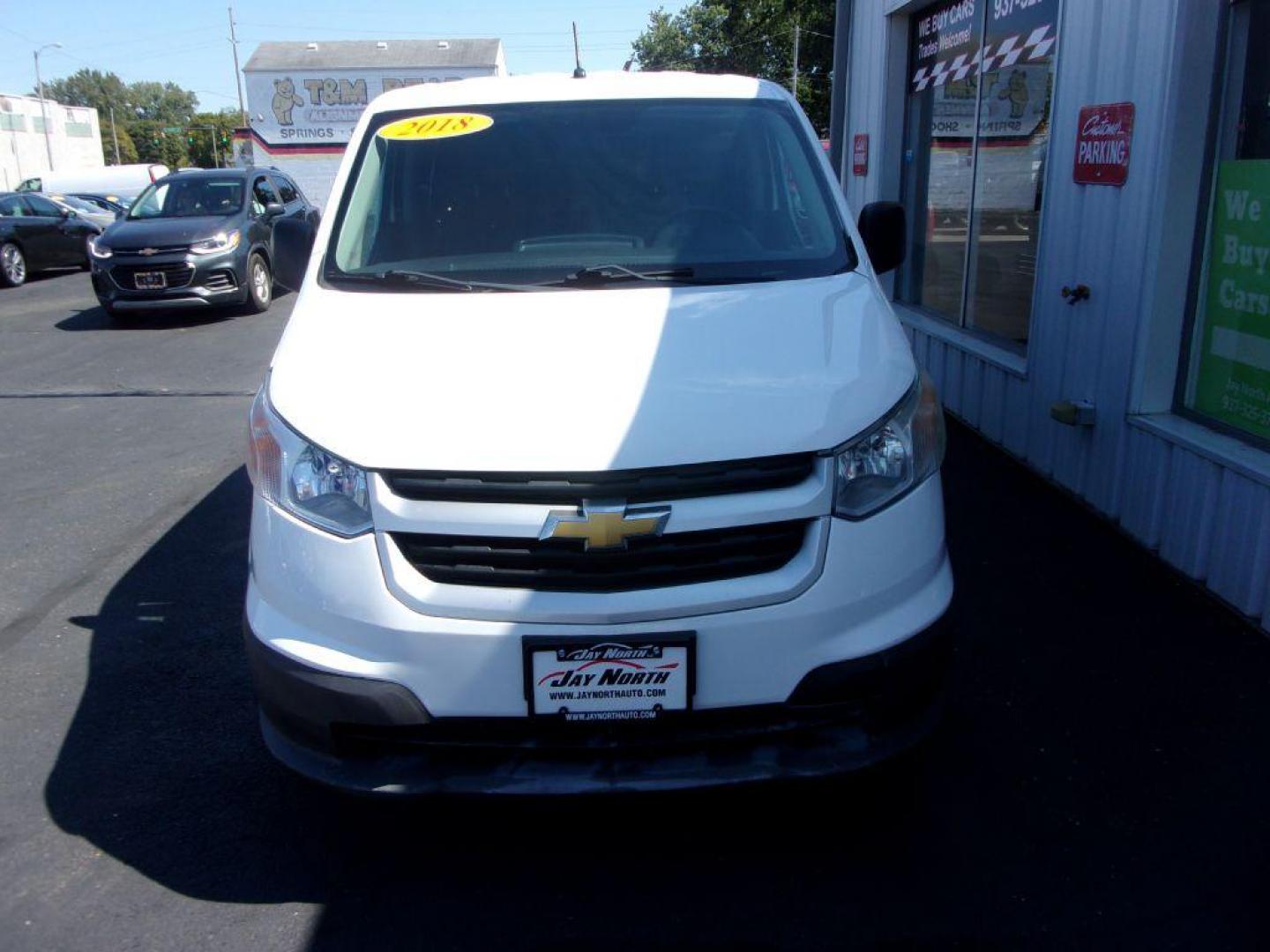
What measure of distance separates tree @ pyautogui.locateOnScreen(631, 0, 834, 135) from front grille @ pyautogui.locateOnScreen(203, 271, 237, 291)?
38.2 meters

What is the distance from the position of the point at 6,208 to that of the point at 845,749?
19.7 metres

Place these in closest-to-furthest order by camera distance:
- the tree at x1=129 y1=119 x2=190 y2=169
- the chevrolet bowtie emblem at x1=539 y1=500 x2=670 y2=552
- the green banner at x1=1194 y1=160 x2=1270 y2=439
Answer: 1. the chevrolet bowtie emblem at x1=539 y1=500 x2=670 y2=552
2. the green banner at x1=1194 y1=160 x2=1270 y2=439
3. the tree at x1=129 y1=119 x2=190 y2=169

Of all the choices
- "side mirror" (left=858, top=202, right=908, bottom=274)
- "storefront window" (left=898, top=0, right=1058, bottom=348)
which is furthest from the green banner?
"storefront window" (left=898, top=0, right=1058, bottom=348)

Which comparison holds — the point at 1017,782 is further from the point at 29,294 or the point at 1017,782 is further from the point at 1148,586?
the point at 29,294

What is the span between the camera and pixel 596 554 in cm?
256

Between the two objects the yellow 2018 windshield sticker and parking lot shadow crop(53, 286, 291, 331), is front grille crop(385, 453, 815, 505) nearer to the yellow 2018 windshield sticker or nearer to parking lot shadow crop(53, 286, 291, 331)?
the yellow 2018 windshield sticker

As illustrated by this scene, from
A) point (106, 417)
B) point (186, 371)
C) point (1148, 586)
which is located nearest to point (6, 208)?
point (186, 371)

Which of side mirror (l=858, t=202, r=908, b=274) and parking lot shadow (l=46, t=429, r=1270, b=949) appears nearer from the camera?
parking lot shadow (l=46, t=429, r=1270, b=949)

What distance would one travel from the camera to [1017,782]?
3.27 metres

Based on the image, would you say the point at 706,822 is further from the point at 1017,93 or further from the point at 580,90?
the point at 1017,93

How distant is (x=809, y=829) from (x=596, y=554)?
1.09 meters

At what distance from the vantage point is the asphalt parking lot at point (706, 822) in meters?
2.72

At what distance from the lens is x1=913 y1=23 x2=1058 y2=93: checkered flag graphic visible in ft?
21.8

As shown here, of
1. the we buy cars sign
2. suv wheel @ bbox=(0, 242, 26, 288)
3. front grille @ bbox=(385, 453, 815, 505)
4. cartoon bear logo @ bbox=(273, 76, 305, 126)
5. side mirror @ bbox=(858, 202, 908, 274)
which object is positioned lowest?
suv wheel @ bbox=(0, 242, 26, 288)
